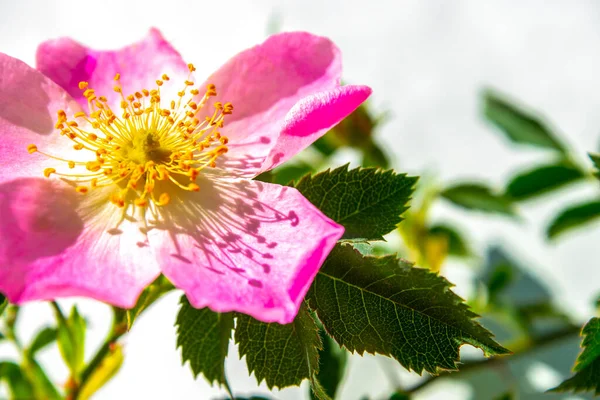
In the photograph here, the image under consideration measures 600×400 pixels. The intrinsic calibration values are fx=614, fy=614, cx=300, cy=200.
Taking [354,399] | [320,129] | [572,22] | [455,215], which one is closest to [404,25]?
[572,22]

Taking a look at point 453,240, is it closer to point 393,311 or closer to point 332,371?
point 332,371

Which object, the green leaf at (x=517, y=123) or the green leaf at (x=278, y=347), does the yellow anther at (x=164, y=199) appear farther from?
the green leaf at (x=517, y=123)

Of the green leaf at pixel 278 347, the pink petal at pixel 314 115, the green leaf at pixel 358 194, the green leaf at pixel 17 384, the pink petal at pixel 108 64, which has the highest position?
the pink petal at pixel 314 115

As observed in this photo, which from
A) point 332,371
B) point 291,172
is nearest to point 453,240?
point 291,172

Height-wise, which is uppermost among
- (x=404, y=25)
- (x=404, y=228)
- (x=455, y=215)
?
(x=404, y=25)

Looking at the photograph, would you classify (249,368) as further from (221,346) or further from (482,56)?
(482,56)

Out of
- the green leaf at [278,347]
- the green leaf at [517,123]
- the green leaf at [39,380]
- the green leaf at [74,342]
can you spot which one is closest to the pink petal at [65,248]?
the green leaf at [278,347]
